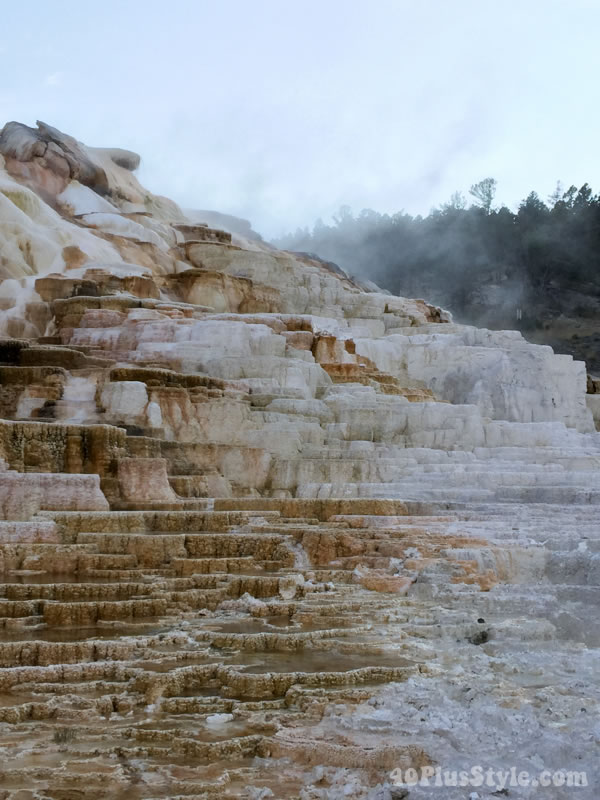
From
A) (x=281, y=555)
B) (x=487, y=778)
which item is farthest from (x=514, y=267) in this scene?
(x=487, y=778)

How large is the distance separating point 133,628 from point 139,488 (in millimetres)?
3715

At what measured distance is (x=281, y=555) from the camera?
6.88 metres

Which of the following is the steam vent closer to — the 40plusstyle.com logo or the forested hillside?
the 40plusstyle.com logo

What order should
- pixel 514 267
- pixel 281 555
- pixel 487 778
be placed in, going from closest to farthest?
pixel 487 778
pixel 281 555
pixel 514 267

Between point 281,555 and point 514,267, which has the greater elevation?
point 514,267

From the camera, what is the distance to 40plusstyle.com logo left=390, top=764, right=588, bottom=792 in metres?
3.05

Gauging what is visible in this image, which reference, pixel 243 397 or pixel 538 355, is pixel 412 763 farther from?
pixel 538 355

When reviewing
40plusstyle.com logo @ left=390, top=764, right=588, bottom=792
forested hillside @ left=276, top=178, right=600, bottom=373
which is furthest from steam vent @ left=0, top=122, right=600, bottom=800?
forested hillside @ left=276, top=178, right=600, bottom=373

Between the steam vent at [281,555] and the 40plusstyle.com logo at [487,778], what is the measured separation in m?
0.05

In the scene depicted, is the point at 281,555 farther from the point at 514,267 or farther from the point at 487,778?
the point at 514,267

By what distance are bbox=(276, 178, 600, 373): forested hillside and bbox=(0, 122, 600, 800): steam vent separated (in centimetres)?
1313

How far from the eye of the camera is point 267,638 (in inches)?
194

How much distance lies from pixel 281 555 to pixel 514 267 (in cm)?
2662

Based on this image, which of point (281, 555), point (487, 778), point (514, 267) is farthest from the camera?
point (514, 267)
